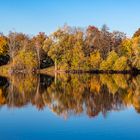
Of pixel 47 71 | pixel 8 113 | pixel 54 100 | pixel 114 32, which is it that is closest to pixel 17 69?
pixel 47 71

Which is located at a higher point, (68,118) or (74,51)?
(74,51)

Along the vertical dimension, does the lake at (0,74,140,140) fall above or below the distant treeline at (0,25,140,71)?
below

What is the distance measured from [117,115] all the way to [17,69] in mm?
53873

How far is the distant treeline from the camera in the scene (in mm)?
68938

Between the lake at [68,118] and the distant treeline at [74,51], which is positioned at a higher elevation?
the distant treeline at [74,51]

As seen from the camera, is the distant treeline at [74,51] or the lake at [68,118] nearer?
the lake at [68,118]

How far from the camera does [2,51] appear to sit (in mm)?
75250

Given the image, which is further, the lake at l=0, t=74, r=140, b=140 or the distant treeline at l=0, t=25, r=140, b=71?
the distant treeline at l=0, t=25, r=140, b=71

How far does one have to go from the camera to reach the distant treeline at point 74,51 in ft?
226

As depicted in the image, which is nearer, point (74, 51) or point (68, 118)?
point (68, 118)

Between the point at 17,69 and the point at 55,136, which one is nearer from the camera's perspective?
the point at 55,136

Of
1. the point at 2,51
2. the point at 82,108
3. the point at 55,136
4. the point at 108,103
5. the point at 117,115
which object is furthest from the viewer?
the point at 2,51

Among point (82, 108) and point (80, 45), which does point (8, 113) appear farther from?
point (80, 45)

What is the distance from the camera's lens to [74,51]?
70.5 metres
